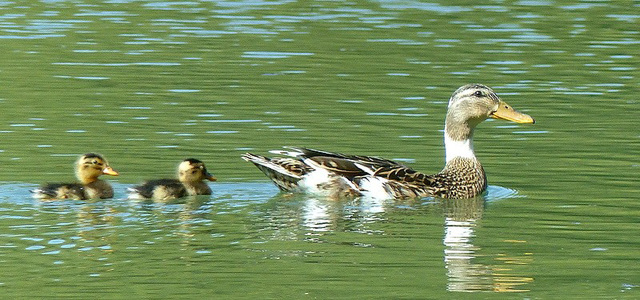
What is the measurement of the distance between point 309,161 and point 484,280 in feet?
11.7

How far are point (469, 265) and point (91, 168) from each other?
4111mm

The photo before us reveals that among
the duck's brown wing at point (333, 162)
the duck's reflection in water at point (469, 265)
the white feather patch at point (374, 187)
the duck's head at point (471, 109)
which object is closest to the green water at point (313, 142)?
the duck's reflection in water at point (469, 265)

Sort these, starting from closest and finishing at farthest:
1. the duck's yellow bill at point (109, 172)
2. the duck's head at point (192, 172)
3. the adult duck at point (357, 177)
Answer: the duck's head at point (192, 172) < the adult duck at point (357, 177) < the duck's yellow bill at point (109, 172)

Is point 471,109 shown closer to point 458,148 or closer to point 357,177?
point 458,148

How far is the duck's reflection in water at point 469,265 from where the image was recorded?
954 centimetres

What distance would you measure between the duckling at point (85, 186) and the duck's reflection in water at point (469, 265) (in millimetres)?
2935

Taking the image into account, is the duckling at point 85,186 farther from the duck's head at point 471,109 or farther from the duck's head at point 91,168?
the duck's head at point 471,109

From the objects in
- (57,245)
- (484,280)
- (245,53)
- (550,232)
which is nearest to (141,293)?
(57,245)

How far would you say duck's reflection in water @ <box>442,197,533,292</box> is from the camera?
9539 mm

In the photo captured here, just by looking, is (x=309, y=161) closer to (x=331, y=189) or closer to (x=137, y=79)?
(x=331, y=189)

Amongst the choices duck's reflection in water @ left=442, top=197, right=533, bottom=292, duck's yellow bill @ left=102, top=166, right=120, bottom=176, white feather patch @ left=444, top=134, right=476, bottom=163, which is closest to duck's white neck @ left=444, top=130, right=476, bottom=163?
white feather patch @ left=444, top=134, right=476, bottom=163

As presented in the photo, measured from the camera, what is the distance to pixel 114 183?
13422mm

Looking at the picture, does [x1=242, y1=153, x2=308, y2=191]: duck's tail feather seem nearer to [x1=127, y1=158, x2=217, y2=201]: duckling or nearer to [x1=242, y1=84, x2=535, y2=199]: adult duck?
[x1=242, y1=84, x2=535, y2=199]: adult duck

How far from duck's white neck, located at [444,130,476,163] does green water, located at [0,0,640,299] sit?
0.40 m
